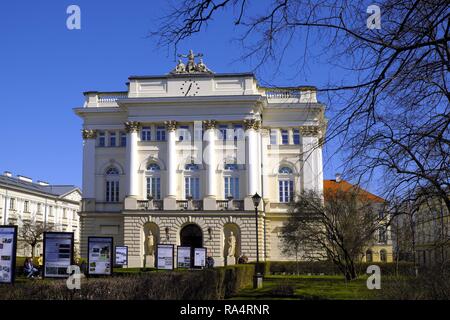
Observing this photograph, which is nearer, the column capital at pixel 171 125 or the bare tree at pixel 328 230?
the bare tree at pixel 328 230

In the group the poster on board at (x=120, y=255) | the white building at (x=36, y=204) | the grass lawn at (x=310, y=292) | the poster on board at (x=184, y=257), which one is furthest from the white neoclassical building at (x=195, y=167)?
the grass lawn at (x=310, y=292)

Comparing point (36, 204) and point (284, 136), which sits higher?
point (284, 136)

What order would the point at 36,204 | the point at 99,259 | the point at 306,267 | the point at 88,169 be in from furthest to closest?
the point at 36,204 < the point at 88,169 < the point at 306,267 < the point at 99,259

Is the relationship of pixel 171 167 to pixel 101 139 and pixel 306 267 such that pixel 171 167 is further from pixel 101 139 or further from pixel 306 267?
pixel 306 267

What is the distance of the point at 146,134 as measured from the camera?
188 feet

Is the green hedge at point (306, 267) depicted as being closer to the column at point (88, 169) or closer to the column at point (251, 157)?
the column at point (251, 157)

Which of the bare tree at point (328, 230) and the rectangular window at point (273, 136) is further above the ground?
the rectangular window at point (273, 136)

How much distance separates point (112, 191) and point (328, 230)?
27813 millimetres

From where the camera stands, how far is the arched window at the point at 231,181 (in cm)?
5509

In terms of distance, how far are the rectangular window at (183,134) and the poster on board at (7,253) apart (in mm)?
42219

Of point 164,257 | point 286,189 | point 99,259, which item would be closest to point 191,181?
point 286,189

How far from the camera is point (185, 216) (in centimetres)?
5391

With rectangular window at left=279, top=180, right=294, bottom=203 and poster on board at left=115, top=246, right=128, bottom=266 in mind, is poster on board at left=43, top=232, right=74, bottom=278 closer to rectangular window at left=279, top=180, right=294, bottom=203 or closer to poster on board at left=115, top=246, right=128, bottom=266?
poster on board at left=115, top=246, right=128, bottom=266
